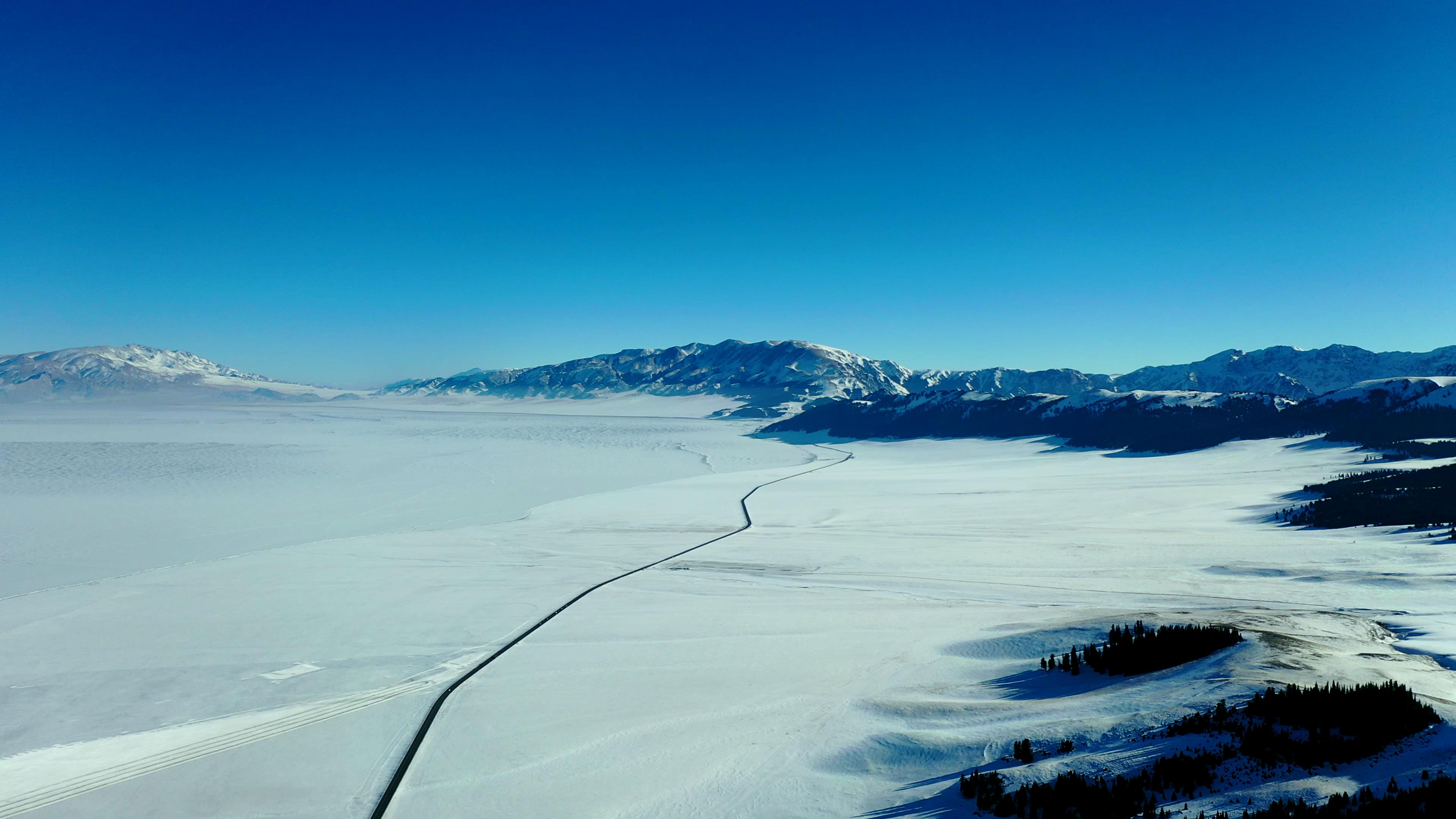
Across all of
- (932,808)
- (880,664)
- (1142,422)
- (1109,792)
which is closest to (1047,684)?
(880,664)

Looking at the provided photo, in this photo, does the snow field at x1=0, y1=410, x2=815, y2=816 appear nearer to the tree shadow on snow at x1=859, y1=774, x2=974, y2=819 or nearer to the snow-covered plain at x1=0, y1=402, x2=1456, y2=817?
the snow-covered plain at x1=0, y1=402, x2=1456, y2=817

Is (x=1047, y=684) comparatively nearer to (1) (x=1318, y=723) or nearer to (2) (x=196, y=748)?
(1) (x=1318, y=723)

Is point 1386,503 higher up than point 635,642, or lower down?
higher up

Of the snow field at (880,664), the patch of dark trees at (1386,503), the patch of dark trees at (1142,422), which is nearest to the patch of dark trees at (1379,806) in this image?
the snow field at (880,664)

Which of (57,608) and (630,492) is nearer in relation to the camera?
(57,608)

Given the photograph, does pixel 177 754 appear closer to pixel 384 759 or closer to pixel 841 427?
pixel 384 759

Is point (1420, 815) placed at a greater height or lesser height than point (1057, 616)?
greater

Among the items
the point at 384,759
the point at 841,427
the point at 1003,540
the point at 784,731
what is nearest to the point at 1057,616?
the point at 784,731
